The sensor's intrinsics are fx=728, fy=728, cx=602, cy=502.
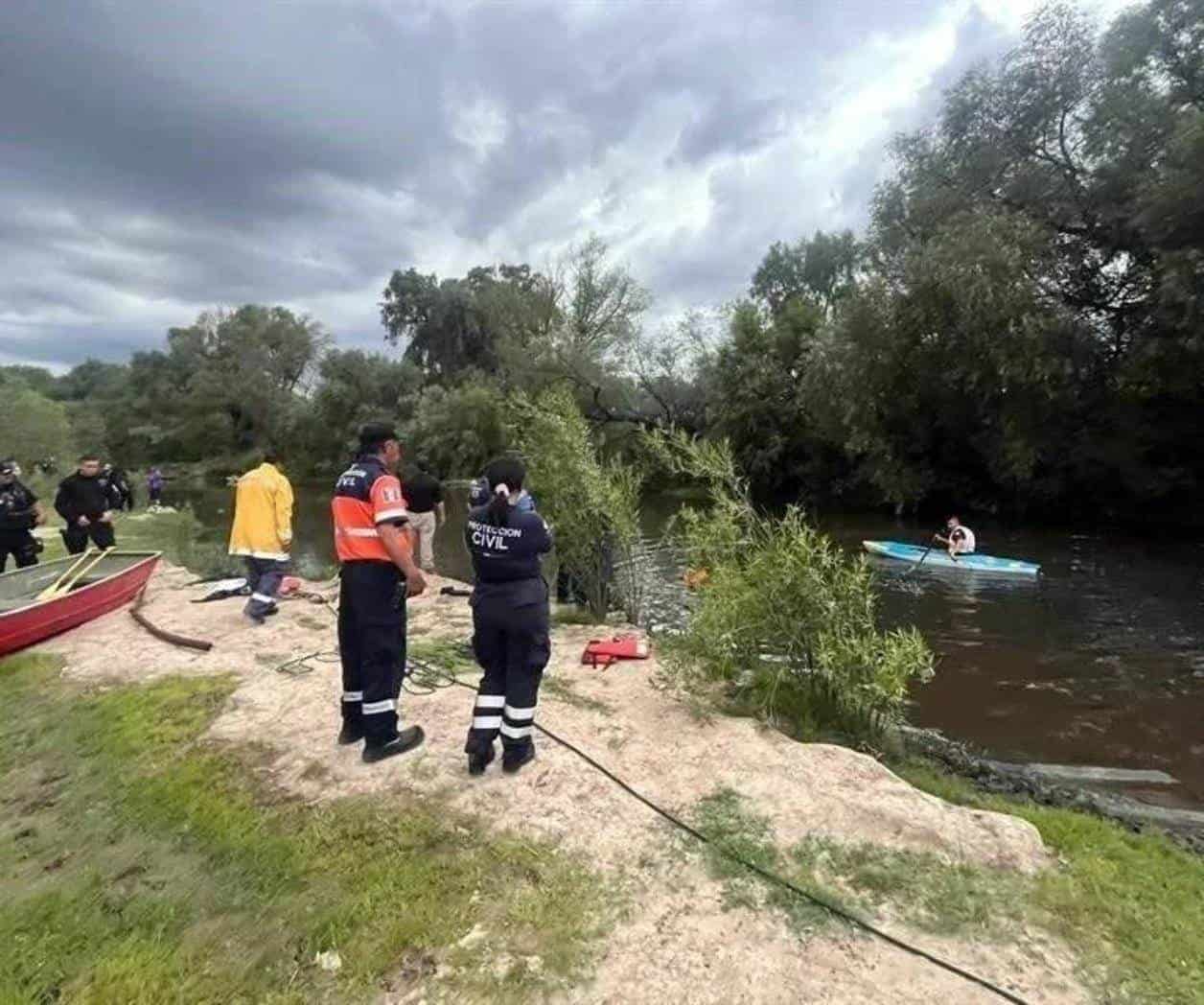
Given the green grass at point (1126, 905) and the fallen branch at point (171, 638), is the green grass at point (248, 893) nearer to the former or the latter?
the green grass at point (1126, 905)

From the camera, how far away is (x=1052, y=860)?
3.68 m

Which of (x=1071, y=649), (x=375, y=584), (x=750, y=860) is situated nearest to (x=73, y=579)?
(x=375, y=584)

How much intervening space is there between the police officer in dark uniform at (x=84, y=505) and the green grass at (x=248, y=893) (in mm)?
5688

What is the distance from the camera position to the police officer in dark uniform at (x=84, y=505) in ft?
31.2

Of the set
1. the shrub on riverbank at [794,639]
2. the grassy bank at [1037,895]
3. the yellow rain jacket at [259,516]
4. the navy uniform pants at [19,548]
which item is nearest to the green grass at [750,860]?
the grassy bank at [1037,895]

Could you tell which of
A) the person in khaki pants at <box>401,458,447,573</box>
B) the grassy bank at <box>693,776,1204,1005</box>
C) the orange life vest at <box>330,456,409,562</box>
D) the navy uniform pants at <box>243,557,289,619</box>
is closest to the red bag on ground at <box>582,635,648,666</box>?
the grassy bank at <box>693,776,1204,1005</box>

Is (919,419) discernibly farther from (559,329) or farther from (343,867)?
(343,867)

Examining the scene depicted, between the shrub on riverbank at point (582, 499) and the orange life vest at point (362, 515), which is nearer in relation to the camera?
the orange life vest at point (362, 515)

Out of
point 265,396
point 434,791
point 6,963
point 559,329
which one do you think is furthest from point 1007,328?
point 265,396

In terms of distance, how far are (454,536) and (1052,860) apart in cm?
A: 1977

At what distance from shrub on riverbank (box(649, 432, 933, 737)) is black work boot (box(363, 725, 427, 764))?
2234mm

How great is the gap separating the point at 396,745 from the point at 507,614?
48.8 inches

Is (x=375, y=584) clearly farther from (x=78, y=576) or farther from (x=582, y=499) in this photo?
(x=78, y=576)

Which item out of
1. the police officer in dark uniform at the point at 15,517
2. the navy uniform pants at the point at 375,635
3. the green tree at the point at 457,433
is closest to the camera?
the navy uniform pants at the point at 375,635
